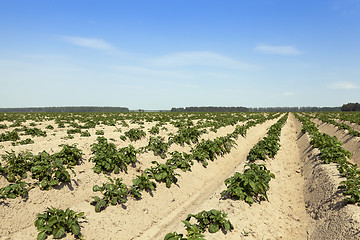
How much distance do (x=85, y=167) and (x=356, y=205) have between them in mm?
9476

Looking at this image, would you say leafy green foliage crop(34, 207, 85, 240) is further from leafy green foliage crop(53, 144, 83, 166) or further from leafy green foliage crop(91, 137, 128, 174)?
leafy green foliage crop(53, 144, 83, 166)

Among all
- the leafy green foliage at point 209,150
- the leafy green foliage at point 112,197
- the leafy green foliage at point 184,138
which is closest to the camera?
the leafy green foliage at point 112,197

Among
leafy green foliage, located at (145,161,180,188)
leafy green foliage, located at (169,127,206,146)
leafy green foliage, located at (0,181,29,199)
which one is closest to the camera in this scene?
leafy green foliage, located at (0,181,29,199)

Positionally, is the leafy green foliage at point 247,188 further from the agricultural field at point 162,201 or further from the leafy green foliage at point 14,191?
the leafy green foliage at point 14,191

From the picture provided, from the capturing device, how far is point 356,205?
559 centimetres

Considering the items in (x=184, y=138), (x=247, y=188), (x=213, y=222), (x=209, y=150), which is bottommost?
(x=213, y=222)

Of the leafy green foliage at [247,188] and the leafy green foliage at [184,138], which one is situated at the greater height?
the leafy green foliage at [184,138]

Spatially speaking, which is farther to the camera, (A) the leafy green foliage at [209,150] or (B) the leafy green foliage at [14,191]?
(A) the leafy green foliage at [209,150]

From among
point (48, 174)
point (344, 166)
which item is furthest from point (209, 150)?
point (48, 174)

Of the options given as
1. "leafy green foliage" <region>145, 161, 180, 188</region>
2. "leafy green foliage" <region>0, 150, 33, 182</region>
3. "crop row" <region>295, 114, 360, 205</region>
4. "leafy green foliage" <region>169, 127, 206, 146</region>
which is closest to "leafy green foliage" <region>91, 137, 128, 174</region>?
"leafy green foliage" <region>145, 161, 180, 188</region>

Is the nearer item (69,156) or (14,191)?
(14,191)

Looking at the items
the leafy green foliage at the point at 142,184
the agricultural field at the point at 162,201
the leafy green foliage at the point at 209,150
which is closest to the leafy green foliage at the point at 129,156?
the agricultural field at the point at 162,201

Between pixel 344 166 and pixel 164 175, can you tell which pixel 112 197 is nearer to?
pixel 164 175

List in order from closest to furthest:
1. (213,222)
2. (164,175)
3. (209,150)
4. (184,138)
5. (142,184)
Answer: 1. (213,222)
2. (142,184)
3. (164,175)
4. (209,150)
5. (184,138)
